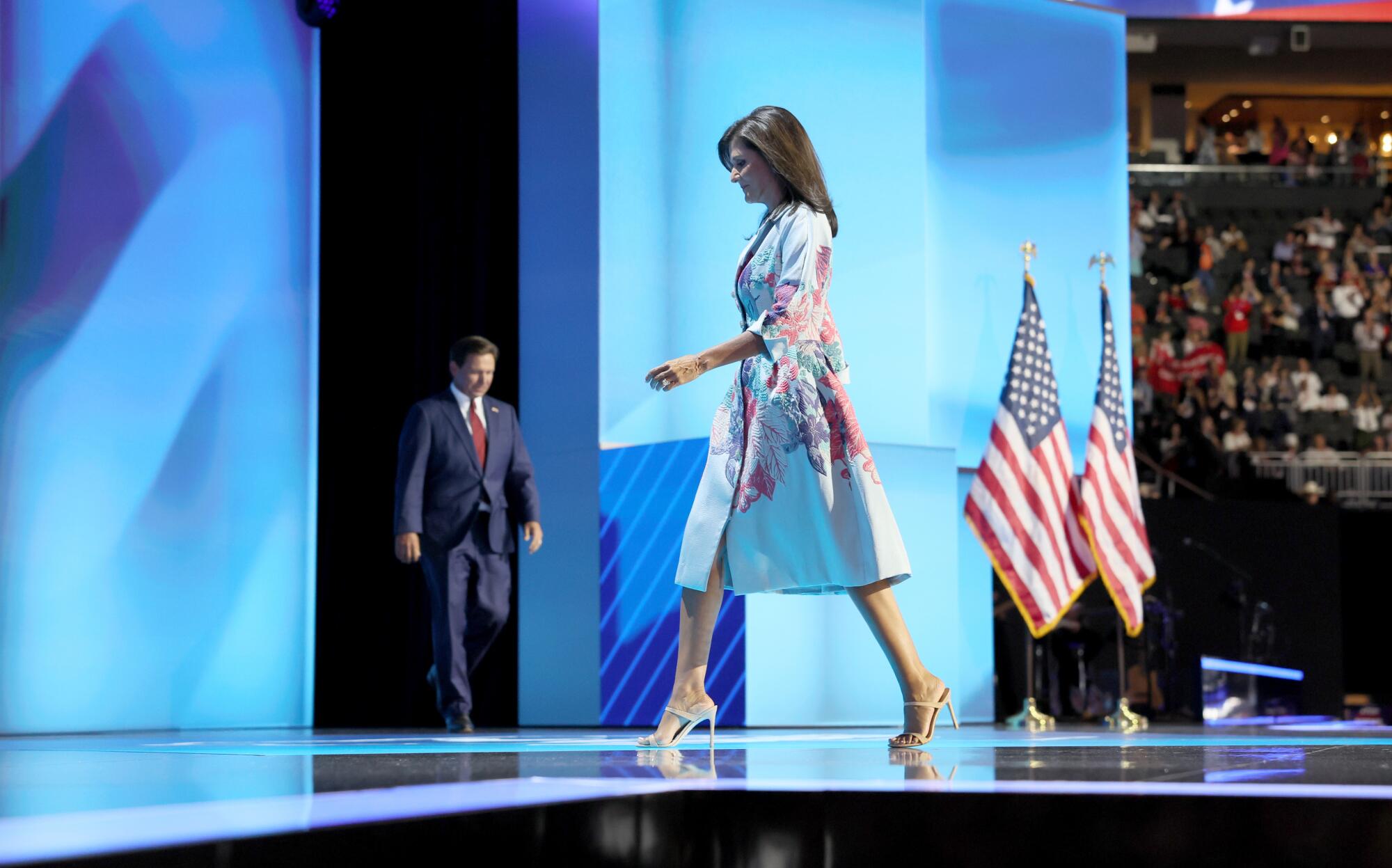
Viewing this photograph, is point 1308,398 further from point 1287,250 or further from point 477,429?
point 477,429

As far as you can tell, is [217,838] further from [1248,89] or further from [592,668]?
[1248,89]

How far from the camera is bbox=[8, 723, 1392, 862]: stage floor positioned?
4.99ft

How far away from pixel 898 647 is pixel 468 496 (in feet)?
10.5

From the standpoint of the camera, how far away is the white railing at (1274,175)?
17.2 metres

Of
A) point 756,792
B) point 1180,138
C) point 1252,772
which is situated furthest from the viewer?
point 1180,138

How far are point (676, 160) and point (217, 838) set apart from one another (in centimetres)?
576

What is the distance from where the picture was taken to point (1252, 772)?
2.25 m

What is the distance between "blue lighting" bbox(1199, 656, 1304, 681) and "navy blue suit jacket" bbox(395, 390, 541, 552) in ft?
14.4

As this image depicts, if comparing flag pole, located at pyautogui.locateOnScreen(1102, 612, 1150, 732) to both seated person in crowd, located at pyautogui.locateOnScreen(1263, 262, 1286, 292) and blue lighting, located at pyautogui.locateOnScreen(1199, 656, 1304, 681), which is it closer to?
blue lighting, located at pyautogui.locateOnScreen(1199, 656, 1304, 681)

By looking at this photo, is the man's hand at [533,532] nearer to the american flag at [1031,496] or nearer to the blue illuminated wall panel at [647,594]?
the blue illuminated wall panel at [647,594]

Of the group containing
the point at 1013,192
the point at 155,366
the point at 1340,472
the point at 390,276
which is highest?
the point at 1013,192

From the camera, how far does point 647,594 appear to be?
6.55 m

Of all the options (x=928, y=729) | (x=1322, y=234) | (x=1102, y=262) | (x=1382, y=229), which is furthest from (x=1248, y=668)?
(x=1382, y=229)

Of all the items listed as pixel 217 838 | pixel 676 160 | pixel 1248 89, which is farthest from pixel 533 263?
pixel 1248 89
